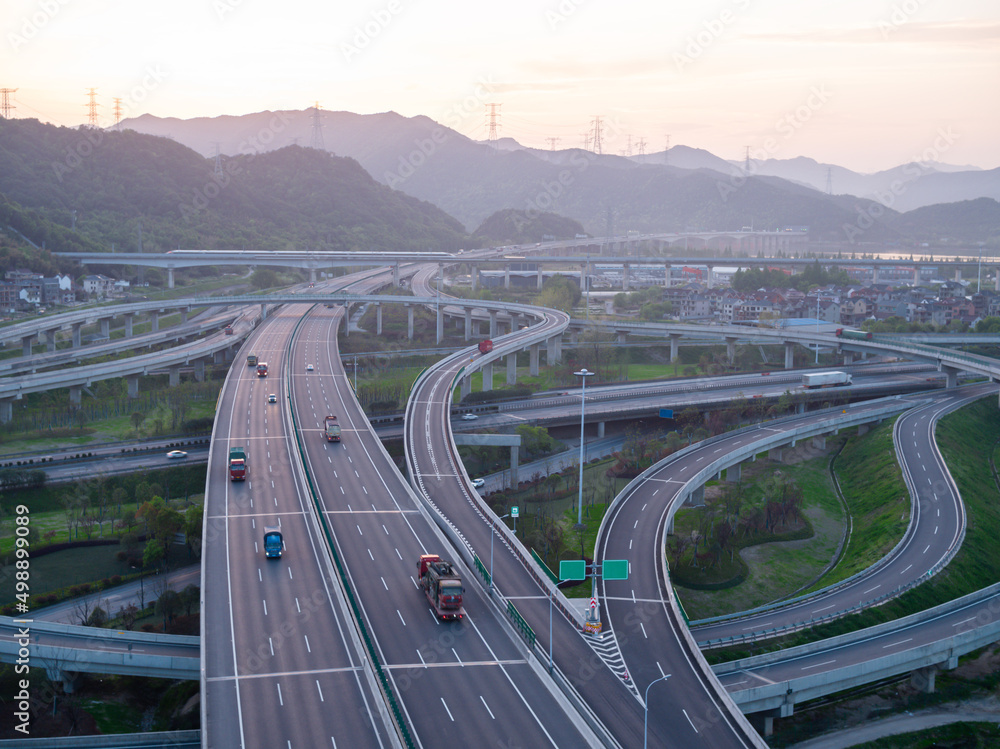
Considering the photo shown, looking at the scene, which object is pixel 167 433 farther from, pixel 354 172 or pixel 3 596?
pixel 354 172

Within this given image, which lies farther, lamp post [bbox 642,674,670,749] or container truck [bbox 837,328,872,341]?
container truck [bbox 837,328,872,341]

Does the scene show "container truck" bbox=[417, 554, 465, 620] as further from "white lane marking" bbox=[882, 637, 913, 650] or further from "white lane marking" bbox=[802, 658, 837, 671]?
"white lane marking" bbox=[882, 637, 913, 650]

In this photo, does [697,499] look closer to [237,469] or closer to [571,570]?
[571,570]

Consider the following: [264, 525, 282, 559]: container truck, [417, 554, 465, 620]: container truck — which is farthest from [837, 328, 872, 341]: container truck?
[264, 525, 282, 559]: container truck

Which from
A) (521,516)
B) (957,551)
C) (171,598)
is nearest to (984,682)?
(957,551)

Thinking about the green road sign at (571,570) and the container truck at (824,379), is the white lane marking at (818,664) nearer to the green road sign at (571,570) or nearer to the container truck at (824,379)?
the green road sign at (571,570)

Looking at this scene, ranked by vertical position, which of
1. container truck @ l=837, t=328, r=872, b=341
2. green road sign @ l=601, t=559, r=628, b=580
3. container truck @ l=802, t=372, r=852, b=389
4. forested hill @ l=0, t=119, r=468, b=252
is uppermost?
forested hill @ l=0, t=119, r=468, b=252

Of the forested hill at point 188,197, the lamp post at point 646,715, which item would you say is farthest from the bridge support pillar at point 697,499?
the forested hill at point 188,197
